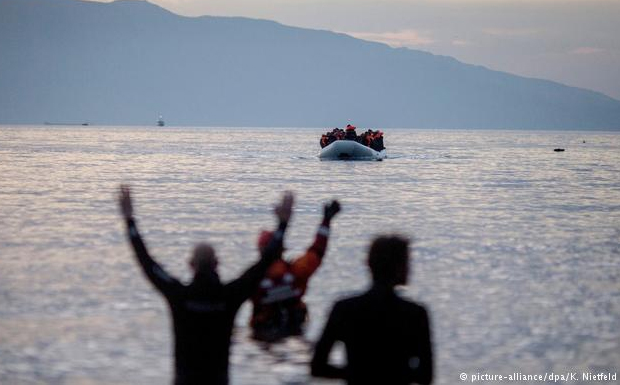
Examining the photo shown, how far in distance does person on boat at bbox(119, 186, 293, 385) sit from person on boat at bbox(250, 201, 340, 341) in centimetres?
347

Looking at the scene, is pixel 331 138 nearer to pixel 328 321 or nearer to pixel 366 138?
pixel 366 138

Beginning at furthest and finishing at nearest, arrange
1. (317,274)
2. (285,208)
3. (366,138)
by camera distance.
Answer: (366,138) → (317,274) → (285,208)

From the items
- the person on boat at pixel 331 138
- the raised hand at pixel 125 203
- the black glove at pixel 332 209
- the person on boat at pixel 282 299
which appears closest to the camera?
the raised hand at pixel 125 203

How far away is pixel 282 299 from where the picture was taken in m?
12.6

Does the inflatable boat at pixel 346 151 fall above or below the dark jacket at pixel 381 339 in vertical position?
below

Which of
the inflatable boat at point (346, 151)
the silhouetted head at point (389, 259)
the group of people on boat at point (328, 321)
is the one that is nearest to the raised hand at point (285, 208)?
the group of people on boat at point (328, 321)

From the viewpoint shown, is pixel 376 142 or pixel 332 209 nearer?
pixel 332 209

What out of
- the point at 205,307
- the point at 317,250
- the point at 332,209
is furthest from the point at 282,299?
the point at 205,307

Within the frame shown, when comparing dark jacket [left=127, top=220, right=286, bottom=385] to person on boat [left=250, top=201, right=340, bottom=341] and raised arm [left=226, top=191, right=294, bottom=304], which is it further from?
person on boat [left=250, top=201, right=340, bottom=341]

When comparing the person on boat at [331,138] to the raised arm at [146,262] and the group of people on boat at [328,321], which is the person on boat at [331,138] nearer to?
the group of people on boat at [328,321]

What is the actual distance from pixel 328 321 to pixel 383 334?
0.92ft

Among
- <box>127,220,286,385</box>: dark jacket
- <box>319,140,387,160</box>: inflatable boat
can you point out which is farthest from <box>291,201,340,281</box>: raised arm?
<box>319,140,387,160</box>: inflatable boat

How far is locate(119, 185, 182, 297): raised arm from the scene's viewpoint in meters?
→ 7.54

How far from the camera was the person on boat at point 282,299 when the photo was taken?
11.9 m
